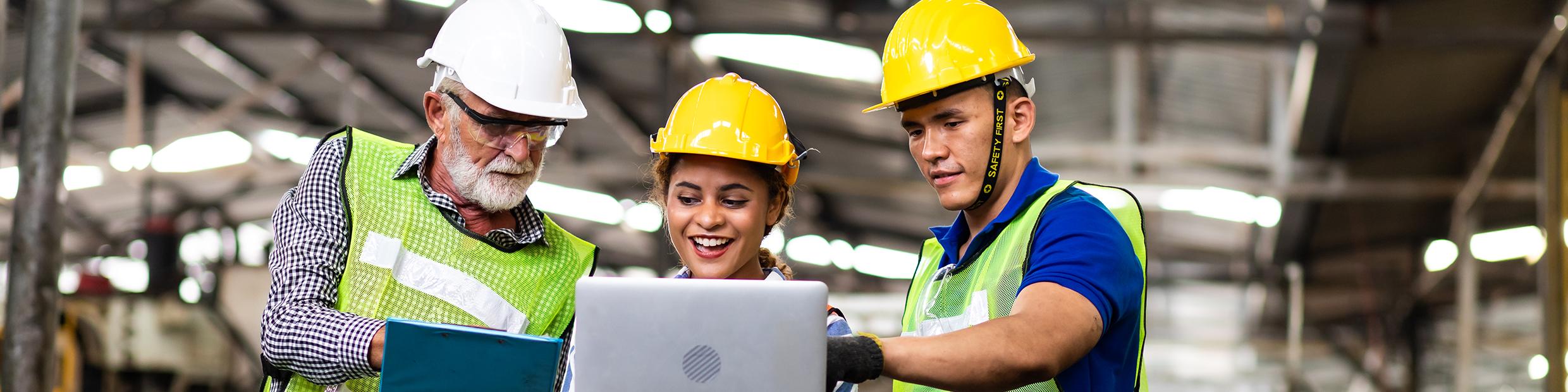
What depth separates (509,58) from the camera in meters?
3.10

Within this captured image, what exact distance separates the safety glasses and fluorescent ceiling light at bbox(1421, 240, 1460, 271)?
42.2 ft

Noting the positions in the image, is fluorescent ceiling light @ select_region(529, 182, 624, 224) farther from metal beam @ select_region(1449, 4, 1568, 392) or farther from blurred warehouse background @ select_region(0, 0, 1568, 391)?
metal beam @ select_region(1449, 4, 1568, 392)

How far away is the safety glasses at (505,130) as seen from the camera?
3074mm

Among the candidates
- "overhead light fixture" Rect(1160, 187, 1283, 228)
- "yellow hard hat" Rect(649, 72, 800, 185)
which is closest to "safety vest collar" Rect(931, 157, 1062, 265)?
"yellow hard hat" Rect(649, 72, 800, 185)

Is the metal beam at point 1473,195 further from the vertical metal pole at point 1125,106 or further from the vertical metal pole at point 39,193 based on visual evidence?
the vertical metal pole at point 39,193

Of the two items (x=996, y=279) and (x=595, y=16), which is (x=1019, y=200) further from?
(x=595, y=16)

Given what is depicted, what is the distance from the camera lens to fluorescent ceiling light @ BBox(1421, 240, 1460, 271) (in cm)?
1381

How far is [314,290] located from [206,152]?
48.3 ft

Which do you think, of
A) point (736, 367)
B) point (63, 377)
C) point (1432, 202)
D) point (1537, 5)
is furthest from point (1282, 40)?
point (63, 377)

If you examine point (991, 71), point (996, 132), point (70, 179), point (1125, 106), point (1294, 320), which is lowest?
point (996, 132)

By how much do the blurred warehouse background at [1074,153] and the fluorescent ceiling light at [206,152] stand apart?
0.14 ft

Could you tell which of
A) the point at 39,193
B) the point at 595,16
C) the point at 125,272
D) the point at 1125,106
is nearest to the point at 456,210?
the point at 39,193

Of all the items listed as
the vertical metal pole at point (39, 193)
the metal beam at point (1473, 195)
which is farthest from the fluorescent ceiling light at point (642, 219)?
the vertical metal pole at point (39, 193)

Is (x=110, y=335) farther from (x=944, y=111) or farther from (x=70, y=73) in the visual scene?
(x=944, y=111)
